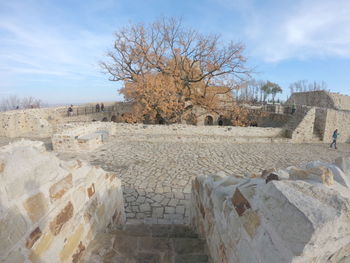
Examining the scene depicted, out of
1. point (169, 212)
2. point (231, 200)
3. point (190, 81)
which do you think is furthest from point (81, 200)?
point (190, 81)

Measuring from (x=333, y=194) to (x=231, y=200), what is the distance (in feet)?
2.29

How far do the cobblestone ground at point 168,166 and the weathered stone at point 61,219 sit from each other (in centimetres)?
214

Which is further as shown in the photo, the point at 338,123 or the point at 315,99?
the point at 315,99

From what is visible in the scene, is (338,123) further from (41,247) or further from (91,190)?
(41,247)

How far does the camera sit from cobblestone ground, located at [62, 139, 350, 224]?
400cm

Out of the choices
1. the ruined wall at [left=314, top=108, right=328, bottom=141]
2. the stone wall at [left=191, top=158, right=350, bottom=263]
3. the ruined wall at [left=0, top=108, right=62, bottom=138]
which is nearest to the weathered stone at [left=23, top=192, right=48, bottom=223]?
the stone wall at [left=191, top=158, right=350, bottom=263]

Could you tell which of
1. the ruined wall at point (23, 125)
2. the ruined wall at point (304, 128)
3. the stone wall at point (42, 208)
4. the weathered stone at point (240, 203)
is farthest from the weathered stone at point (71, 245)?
the ruined wall at point (23, 125)

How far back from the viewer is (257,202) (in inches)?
42.2

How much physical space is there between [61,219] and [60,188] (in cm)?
26

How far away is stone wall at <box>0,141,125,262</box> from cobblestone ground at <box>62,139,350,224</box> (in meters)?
1.91

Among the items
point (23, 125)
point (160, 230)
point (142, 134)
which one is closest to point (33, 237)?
point (160, 230)

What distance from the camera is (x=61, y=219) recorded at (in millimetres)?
1529

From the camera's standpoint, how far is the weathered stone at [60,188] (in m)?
1.46

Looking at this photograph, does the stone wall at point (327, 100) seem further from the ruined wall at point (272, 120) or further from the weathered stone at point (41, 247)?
the weathered stone at point (41, 247)
